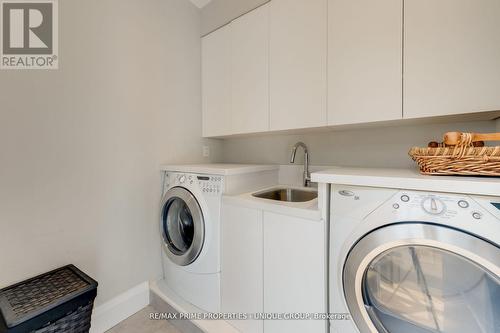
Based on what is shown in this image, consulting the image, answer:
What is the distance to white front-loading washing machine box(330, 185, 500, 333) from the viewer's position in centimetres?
64

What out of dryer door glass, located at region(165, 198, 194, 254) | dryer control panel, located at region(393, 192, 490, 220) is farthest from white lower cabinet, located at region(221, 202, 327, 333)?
dryer door glass, located at region(165, 198, 194, 254)

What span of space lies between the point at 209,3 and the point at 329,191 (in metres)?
2.09

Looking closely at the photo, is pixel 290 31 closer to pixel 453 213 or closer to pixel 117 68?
pixel 117 68

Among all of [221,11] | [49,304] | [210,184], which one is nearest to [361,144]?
[210,184]

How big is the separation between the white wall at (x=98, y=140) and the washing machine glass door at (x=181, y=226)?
14cm

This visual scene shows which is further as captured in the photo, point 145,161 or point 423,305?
point 145,161

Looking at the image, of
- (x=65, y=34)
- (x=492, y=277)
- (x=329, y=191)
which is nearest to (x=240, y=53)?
(x=65, y=34)

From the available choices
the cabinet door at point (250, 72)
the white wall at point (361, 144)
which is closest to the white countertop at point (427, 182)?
the white wall at point (361, 144)

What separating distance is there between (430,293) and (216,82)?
6.55 feet

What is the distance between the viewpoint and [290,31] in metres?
1.45

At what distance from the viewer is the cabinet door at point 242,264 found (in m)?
1.16

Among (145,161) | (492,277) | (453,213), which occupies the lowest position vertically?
(492,277)

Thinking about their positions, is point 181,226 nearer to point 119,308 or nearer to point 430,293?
point 119,308

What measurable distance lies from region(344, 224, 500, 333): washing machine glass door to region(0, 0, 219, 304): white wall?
4.98 ft
